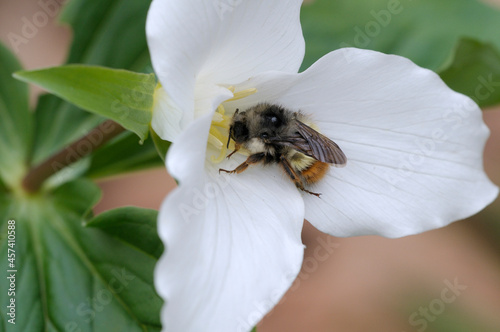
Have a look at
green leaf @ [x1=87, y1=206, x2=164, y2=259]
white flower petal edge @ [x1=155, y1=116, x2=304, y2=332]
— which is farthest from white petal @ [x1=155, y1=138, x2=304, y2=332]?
green leaf @ [x1=87, y1=206, x2=164, y2=259]

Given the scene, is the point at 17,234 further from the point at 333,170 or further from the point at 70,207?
the point at 333,170

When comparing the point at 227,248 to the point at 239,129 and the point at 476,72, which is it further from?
the point at 476,72

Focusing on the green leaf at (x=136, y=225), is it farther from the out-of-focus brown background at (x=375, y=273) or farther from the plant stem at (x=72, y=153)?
the out-of-focus brown background at (x=375, y=273)

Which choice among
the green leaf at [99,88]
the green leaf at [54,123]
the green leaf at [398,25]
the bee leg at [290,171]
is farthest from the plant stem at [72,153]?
the green leaf at [398,25]

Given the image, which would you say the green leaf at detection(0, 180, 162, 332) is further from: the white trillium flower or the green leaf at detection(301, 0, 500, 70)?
the green leaf at detection(301, 0, 500, 70)

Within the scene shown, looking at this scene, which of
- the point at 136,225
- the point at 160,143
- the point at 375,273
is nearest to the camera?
the point at 160,143

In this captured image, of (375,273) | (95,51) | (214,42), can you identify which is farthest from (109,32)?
(375,273)
